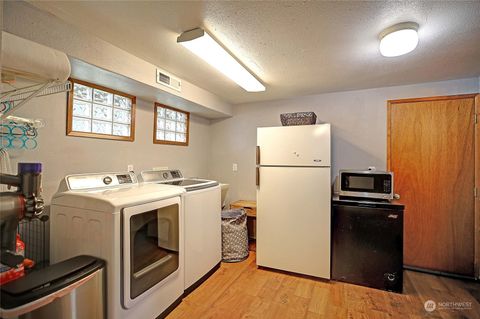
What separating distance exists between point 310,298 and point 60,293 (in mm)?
1985

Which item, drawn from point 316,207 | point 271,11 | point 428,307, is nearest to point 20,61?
point 271,11

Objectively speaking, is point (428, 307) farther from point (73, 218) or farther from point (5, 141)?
point (5, 141)

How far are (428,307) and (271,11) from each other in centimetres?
277

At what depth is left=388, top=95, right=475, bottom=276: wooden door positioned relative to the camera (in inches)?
100

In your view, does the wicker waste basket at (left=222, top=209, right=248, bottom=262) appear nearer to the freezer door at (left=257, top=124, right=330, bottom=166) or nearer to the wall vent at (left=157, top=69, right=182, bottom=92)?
the freezer door at (left=257, top=124, right=330, bottom=166)

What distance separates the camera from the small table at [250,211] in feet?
10.8

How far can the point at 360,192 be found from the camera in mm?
2523

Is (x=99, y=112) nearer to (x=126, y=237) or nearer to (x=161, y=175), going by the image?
(x=161, y=175)

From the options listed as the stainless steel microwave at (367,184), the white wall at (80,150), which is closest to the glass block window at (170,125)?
the white wall at (80,150)

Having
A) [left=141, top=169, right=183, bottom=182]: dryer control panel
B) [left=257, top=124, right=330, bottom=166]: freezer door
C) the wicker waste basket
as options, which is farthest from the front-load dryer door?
[left=257, top=124, right=330, bottom=166]: freezer door

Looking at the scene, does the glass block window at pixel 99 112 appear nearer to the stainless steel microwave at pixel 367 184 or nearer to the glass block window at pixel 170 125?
the glass block window at pixel 170 125

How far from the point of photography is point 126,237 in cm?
154

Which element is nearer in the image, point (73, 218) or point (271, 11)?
point (271, 11)

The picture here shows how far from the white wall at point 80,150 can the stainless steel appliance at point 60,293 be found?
32.3 inches
